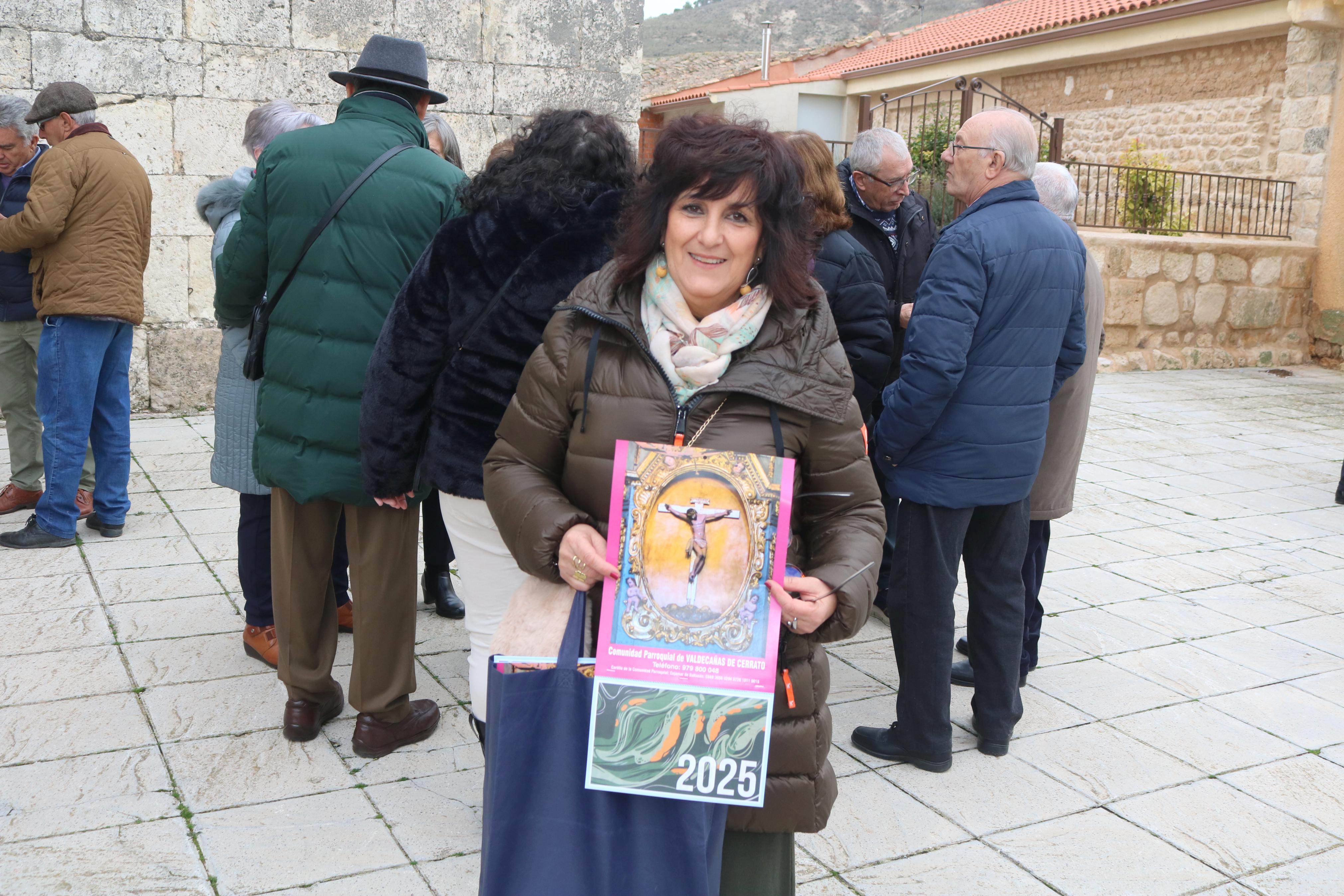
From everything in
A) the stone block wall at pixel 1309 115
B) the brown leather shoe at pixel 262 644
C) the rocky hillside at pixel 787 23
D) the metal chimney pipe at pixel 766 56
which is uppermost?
the rocky hillside at pixel 787 23

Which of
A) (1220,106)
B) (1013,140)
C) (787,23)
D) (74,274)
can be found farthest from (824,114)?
(787,23)

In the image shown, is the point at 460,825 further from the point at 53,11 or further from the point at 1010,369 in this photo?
the point at 53,11

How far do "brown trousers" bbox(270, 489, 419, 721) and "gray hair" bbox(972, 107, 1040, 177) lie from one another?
201 centimetres

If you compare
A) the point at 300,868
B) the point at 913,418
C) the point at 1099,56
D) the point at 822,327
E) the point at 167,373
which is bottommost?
the point at 300,868

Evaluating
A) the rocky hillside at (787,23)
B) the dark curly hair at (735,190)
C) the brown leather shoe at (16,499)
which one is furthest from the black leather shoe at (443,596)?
the rocky hillside at (787,23)

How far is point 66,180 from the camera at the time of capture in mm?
4883

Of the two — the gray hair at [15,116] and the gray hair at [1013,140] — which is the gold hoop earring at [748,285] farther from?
the gray hair at [15,116]

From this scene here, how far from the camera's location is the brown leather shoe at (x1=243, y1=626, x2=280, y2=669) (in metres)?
3.93

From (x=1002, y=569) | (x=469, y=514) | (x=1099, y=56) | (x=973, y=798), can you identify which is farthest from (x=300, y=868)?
(x=1099, y=56)

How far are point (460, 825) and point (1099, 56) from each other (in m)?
16.7

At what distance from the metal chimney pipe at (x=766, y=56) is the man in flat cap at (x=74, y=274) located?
24.6 meters

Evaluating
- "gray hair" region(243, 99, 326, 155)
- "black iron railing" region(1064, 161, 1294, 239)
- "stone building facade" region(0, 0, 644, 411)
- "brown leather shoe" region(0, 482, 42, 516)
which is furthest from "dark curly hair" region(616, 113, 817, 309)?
"black iron railing" region(1064, 161, 1294, 239)

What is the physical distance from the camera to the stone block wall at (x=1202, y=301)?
462 inches

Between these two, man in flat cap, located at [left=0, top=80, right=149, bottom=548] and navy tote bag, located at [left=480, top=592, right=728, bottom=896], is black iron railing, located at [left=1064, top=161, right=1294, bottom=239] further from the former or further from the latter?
navy tote bag, located at [left=480, top=592, right=728, bottom=896]
